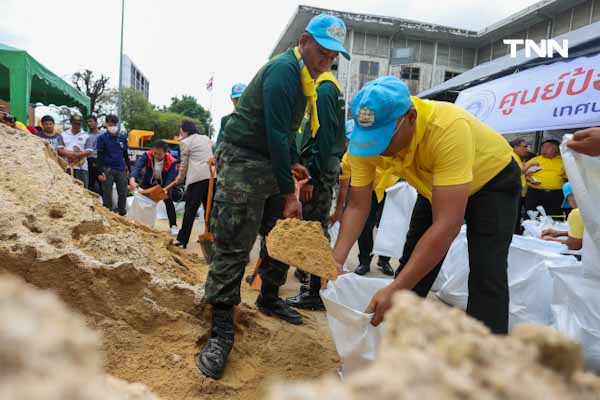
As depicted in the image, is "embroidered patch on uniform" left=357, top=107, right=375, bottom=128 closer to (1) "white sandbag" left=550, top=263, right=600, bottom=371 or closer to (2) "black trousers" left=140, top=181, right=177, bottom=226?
(1) "white sandbag" left=550, top=263, right=600, bottom=371

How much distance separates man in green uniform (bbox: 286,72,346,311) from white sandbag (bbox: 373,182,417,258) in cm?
129

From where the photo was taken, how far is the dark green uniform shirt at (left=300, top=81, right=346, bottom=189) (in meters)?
3.03

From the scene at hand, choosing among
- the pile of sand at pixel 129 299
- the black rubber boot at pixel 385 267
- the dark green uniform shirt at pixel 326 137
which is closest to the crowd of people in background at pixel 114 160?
the dark green uniform shirt at pixel 326 137

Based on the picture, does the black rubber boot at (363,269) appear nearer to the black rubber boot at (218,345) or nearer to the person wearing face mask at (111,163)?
the black rubber boot at (218,345)

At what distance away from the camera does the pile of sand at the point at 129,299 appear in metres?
1.92

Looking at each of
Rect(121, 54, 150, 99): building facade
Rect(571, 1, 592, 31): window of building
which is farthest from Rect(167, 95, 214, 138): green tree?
Rect(571, 1, 592, 31): window of building

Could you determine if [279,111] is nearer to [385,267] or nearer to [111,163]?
[385,267]

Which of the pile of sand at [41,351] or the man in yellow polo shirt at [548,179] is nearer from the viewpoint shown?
the pile of sand at [41,351]

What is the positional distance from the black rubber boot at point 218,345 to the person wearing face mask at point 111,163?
4.91 meters

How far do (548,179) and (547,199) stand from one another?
0.94 feet

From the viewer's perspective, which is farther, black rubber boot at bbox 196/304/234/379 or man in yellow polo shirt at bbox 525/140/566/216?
man in yellow polo shirt at bbox 525/140/566/216

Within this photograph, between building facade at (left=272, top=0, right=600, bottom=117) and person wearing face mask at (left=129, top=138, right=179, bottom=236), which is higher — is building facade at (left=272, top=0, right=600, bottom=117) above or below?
above

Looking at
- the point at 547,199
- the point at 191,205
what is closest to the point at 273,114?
the point at 191,205

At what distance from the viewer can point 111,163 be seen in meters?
6.38
